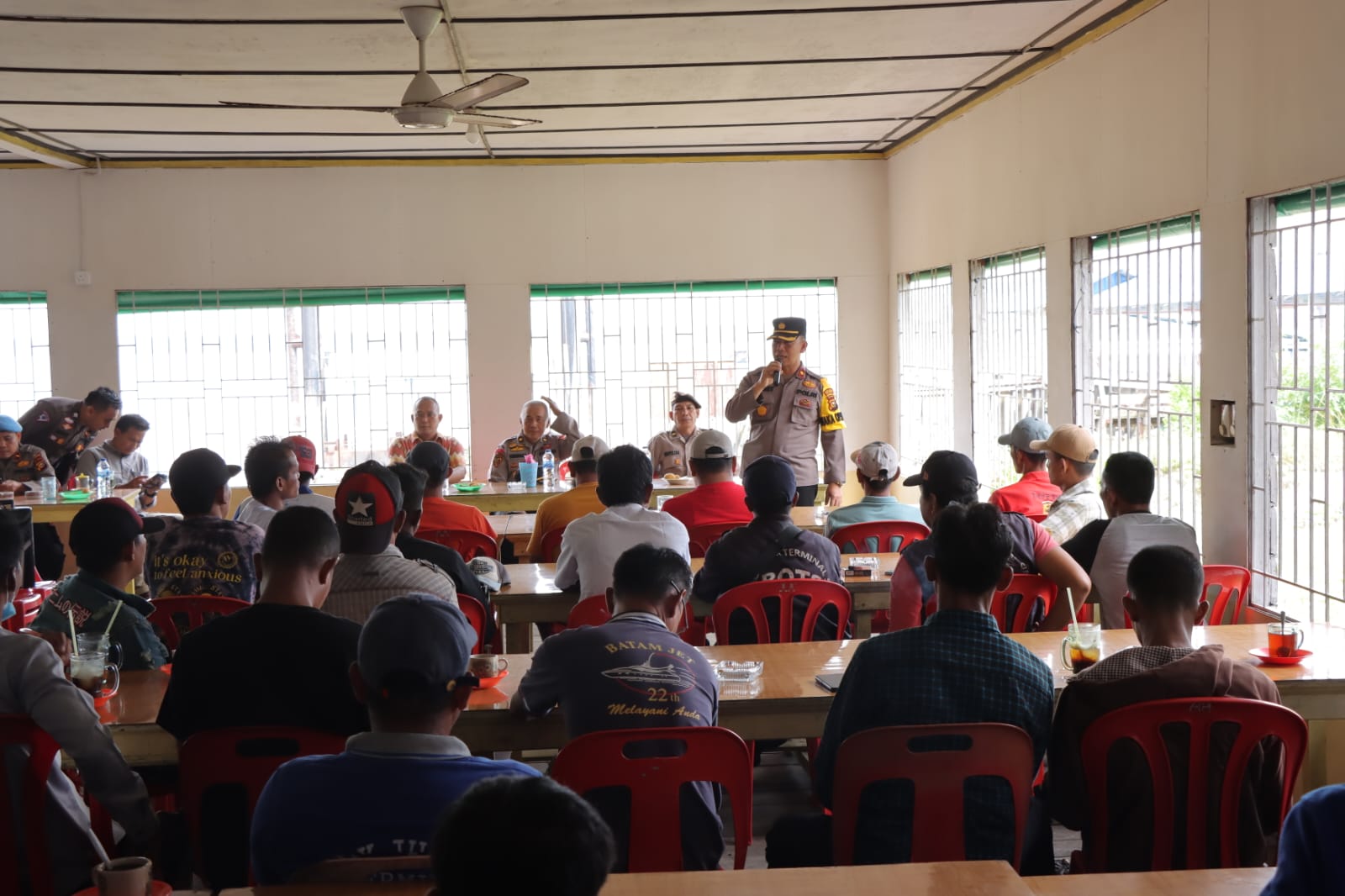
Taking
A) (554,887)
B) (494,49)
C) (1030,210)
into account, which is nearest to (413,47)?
(494,49)

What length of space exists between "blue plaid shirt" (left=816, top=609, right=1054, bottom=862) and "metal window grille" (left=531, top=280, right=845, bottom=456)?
7.86 meters

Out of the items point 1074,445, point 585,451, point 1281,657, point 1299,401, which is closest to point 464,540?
point 585,451

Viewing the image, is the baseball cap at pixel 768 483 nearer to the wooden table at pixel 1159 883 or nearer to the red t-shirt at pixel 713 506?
the red t-shirt at pixel 713 506

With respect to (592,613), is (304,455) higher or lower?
higher

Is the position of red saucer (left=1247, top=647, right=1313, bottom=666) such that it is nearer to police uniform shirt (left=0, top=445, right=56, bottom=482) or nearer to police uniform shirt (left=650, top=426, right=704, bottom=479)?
police uniform shirt (left=650, top=426, right=704, bottom=479)

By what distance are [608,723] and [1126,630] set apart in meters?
1.86

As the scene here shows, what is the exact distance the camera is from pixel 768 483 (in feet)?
13.1

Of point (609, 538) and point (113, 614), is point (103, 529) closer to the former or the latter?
point (113, 614)

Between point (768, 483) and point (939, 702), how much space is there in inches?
63.8

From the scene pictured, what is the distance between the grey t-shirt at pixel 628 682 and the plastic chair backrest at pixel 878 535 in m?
2.50

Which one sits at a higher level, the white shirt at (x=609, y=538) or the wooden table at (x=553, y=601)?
the white shirt at (x=609, y=538)

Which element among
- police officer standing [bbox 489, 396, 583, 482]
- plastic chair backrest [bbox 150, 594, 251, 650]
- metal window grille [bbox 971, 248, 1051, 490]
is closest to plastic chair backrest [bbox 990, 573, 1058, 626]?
plastic chair backrest [bbox 150, 594, 251, 650]

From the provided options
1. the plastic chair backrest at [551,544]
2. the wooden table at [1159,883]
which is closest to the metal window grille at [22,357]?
the plastic chair backrest at [551,544]

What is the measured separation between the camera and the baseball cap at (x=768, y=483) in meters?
3.99
